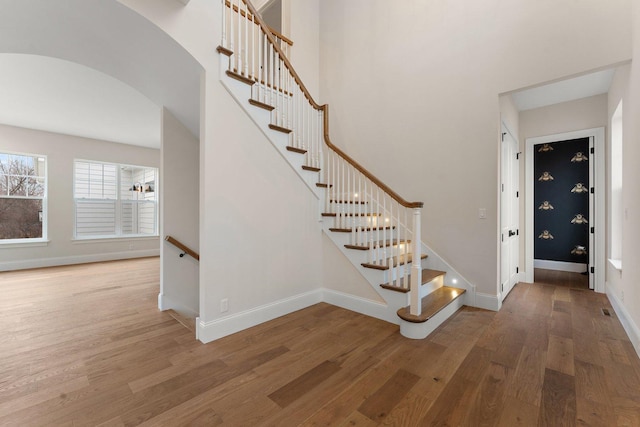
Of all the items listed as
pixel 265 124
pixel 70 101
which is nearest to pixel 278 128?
pixel 265 124

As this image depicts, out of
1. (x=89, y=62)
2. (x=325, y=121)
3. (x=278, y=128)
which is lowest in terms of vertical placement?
(x=278, y=128)

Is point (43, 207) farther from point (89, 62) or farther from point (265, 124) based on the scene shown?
point (265, 124)

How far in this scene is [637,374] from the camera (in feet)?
6.13

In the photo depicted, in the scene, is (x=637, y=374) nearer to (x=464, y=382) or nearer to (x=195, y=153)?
(x=464, y=382)

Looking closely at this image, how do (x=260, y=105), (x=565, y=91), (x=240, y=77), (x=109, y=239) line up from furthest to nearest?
(x=109, y=239), (x=565, y=91), (x=260, y=105), (x=240, y=77)

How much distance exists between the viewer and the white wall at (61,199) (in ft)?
18.1

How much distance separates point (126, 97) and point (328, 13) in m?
3.57

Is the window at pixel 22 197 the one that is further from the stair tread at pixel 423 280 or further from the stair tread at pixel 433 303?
the stair tread at pixel 433 303

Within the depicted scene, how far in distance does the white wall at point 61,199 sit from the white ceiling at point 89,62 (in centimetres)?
97

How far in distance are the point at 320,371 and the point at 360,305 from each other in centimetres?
119

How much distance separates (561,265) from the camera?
17.5 ft

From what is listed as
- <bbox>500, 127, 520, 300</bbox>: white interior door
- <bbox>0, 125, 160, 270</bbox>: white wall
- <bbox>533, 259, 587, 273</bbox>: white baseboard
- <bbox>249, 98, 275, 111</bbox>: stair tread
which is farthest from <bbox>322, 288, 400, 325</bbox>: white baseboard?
<bbox>0, 125, 160, 270</bbox>: white wall

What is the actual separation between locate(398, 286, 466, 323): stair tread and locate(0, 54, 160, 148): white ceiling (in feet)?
15.6

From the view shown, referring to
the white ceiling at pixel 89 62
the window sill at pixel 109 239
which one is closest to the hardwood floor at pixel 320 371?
the white ceiling at pixel 89 62
